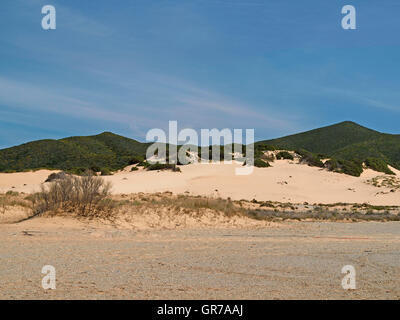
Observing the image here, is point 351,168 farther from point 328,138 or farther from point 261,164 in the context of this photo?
point 328,138

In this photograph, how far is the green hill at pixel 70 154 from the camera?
61344mm

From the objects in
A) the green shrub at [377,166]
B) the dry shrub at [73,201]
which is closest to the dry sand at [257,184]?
the green shrub at [377,166]

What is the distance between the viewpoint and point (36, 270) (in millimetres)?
7316

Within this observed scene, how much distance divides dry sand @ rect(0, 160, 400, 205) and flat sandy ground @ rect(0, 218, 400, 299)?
1902 cm

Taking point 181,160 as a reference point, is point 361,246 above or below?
below

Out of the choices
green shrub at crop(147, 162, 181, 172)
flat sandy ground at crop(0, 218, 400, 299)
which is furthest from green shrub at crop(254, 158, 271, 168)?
flat sandy ground at crop(0, 218, 400, 299)

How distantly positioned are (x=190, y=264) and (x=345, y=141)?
111261 millimetres

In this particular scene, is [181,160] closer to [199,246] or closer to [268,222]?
[268,222]

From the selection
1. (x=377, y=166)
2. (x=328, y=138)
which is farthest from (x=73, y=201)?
(x=328, y=138)

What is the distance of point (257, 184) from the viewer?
Answer: 36438mm

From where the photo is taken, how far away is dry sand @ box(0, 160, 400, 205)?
108 ft

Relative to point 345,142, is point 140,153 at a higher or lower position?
lower

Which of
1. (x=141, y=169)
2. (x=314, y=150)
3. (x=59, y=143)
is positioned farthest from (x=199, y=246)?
(x=314, y=150)

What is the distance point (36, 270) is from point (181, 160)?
42534 mm
